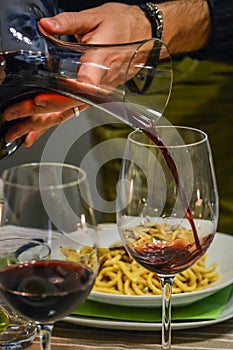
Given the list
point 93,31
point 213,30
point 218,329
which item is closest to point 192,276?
point 218,329

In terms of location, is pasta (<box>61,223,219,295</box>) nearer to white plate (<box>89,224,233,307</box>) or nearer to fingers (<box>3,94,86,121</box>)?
white plate (<box>89,224,233,307</box>)

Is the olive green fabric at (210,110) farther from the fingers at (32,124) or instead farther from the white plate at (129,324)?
the white plate at (129,324)

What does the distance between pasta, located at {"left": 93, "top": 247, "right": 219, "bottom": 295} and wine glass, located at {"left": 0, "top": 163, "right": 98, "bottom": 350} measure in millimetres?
370

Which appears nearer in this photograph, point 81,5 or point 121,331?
point 121,331

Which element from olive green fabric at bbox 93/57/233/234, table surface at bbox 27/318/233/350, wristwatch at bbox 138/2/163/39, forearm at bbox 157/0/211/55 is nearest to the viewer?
table surface at bbox 27/318/233/350

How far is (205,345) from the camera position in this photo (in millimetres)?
1108

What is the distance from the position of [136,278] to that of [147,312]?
0.08 metres

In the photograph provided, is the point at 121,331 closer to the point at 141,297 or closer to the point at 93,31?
the point at 141,297

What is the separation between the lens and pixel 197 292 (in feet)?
3.79

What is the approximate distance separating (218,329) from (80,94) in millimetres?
384

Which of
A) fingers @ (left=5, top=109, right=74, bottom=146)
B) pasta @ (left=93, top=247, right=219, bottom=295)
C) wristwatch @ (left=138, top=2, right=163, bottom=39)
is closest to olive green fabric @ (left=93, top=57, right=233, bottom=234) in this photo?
wristwatch @ (left=138, top=2, right=163, bottom=39)

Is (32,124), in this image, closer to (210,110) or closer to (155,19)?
(155,19)

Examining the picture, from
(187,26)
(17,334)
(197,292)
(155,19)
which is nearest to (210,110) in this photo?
(187,26)

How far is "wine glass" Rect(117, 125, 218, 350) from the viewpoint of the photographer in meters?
0.99
